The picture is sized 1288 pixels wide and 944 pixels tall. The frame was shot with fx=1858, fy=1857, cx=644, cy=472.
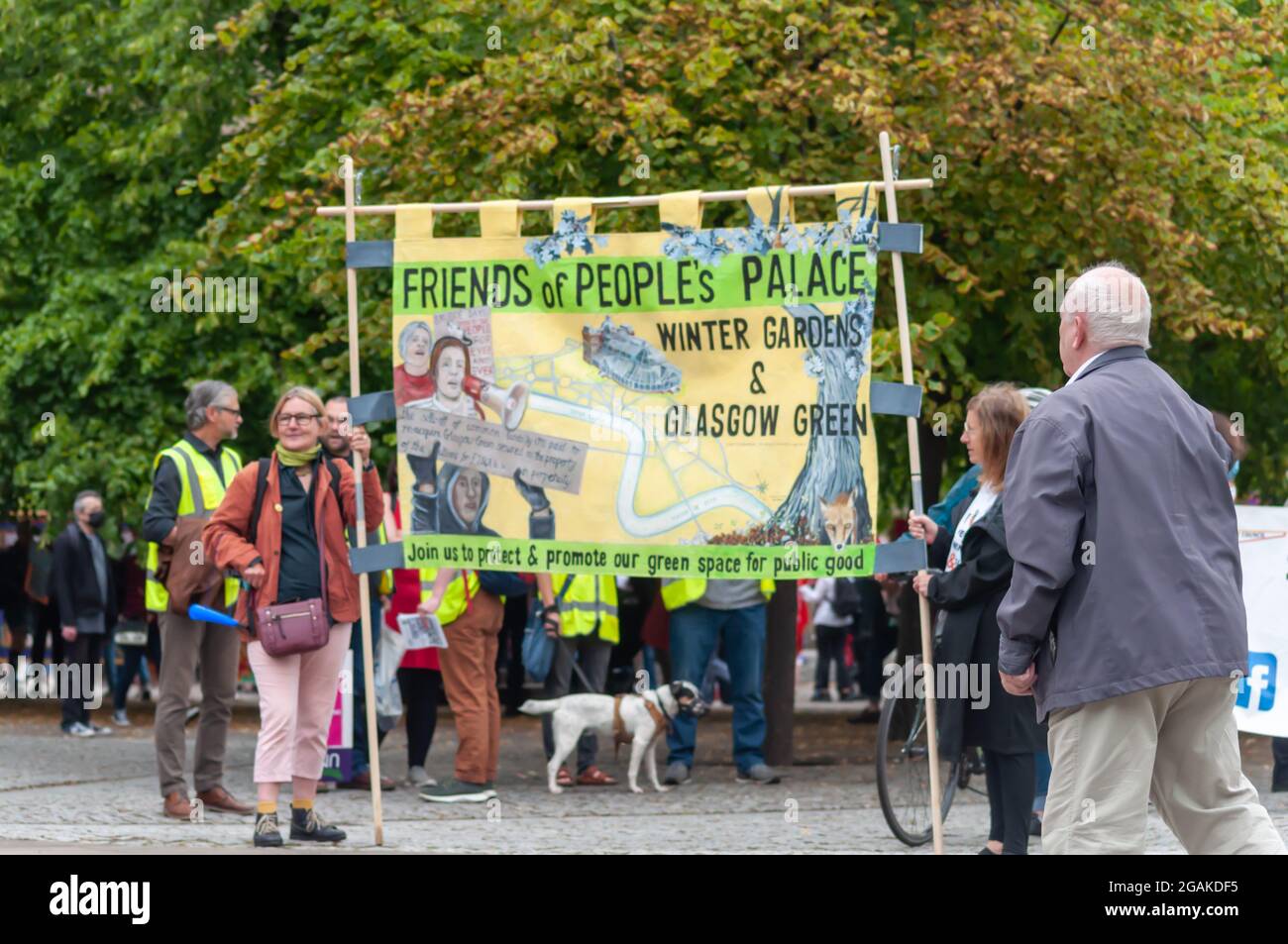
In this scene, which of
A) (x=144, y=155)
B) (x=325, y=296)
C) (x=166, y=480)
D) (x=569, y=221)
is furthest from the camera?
(x=144, y=155)

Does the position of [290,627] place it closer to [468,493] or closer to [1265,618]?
[468,493]

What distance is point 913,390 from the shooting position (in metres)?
7.70

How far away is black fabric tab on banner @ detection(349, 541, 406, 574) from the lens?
27.3 ft

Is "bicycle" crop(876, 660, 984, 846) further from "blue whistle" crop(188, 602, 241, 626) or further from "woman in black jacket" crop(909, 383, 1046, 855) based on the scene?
"blue whistle" crop(188, 602, 241, 626)

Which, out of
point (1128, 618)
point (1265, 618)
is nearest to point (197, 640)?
point (1128, 618)

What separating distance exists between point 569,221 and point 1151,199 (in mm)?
4145

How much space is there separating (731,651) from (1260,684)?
3089mm

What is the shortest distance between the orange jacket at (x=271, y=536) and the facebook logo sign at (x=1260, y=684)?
520 cm

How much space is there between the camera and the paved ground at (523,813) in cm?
858

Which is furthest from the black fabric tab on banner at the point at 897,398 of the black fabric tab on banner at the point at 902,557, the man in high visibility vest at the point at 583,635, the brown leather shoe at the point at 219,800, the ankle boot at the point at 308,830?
the brown leather shoe at the point at 219,800

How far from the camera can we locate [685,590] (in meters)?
11.2

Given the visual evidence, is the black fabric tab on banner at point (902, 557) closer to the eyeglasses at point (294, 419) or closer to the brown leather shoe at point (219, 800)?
the eyeglasses at point (294, 419)
